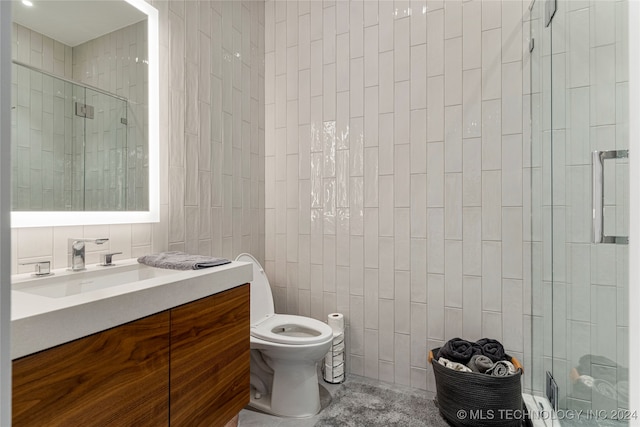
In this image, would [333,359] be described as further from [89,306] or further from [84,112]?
[84,112]

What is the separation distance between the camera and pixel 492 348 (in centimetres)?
171

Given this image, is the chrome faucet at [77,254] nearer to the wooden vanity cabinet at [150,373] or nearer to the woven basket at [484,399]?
the wooden vanity cabinet at [150,373]

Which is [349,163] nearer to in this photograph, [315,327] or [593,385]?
[315,327]

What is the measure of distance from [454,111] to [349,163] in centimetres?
65

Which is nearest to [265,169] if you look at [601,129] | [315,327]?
[315,327]

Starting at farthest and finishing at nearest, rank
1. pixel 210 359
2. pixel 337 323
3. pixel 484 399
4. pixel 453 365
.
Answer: pixel 337 323, pixel 453 365, pixel 484 399, pixel 210 359

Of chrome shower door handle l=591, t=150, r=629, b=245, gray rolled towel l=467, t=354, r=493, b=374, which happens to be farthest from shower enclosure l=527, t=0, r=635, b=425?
gray rolled towel l=467, t=354, r=493, b=374

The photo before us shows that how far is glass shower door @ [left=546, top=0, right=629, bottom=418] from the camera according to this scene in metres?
0.92

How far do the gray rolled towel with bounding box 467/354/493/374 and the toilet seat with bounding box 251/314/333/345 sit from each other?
2.23 ft

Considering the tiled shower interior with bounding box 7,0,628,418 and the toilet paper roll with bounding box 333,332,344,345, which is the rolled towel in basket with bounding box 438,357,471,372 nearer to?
the tiled shower interior with bounding box 7,0,628,418

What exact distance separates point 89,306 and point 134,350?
0.20 metres

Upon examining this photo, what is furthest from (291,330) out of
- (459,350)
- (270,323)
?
(459,350)

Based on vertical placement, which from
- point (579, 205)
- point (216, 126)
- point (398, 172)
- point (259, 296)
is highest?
point (216, 126)

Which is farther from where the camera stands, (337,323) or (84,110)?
(337,323)
